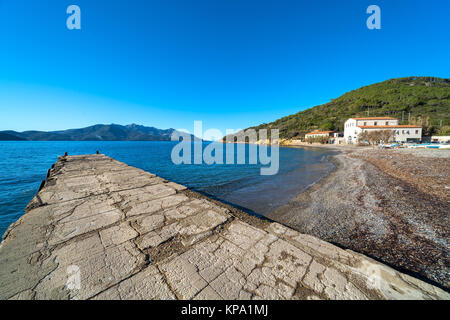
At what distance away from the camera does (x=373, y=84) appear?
111 m

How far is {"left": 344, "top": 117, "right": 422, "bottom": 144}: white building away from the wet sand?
46121 mm

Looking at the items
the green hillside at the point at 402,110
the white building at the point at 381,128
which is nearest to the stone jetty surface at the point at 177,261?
the white building at the point at 381,128

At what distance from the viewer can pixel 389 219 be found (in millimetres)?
5402

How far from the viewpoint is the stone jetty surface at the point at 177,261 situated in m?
1.63

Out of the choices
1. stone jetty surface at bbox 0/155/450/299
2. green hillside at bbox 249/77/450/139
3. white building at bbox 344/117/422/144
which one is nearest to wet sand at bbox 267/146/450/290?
stone jetty surface at bbox 0/155/450/299

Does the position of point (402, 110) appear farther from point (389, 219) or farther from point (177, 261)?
point (177, 261)

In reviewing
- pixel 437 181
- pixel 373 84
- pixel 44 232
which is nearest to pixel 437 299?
pixel 44 232

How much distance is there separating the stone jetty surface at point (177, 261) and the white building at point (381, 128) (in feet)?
186

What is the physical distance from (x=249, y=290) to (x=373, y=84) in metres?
160

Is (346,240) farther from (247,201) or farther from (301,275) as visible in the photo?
(247,201)

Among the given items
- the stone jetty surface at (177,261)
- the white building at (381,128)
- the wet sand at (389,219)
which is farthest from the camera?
the white building at (381,128)

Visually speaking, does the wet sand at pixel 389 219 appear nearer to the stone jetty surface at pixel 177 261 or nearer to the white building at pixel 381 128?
the stone jetty surface at pixel 177 261

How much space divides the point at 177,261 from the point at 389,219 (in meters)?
7.06

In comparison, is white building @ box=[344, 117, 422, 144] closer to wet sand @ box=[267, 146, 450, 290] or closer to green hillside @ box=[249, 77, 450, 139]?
green hillside @ box=[249, 77, 450, 139]
